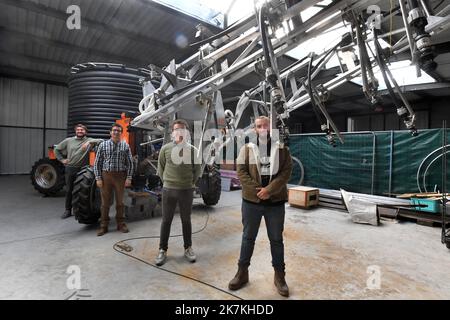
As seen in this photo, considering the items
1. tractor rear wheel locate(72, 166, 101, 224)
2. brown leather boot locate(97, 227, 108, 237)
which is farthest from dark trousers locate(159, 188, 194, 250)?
tractor rear wheel locate(72, 166, 101, 224)

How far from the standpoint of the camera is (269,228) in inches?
88.0

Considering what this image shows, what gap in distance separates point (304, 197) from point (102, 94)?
451 cm

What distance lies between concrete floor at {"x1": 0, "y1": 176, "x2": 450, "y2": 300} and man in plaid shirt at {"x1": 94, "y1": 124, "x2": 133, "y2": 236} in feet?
0.87

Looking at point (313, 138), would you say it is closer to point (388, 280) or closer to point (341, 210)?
point (341, 210)

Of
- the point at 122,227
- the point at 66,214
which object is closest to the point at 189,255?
the point at 122,227

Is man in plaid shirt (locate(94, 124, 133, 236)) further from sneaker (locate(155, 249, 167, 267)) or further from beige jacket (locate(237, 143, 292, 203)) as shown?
beige jacket (locate(237, 143, 292, 203))

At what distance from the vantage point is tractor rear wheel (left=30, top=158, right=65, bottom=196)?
598 cm

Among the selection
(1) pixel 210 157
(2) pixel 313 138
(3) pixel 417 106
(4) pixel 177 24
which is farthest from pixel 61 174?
(3) pixel 417 106

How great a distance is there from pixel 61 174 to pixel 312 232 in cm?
573

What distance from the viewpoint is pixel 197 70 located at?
Answer: 12.0ft

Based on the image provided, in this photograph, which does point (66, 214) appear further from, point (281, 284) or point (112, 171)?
point (281, 284)

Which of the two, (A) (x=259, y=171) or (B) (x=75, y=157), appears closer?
(A) (x=259, y=171)
